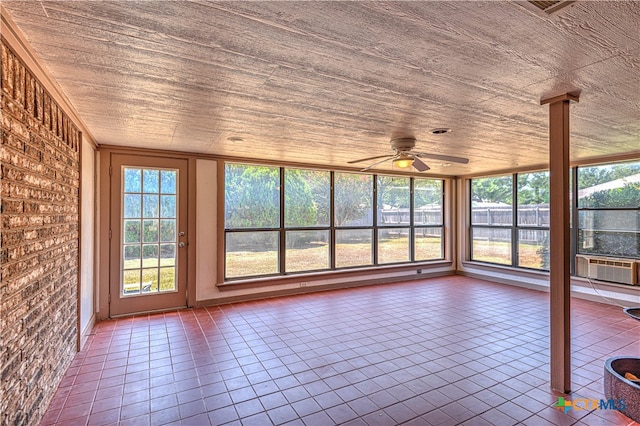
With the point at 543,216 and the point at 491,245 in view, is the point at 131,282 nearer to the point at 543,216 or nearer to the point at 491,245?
the point at 491,245

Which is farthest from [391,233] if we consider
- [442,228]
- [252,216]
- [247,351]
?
[247,351]

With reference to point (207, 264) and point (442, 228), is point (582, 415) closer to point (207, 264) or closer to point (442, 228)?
point (207, 264)

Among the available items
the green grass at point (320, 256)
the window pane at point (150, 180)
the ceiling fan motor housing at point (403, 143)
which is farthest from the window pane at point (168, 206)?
the ceiling fan motor housing at point (403, 143)

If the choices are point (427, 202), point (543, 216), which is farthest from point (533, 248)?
point (427, 202)

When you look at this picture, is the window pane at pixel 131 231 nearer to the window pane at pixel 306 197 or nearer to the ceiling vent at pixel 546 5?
the window pane at pixel 306 197

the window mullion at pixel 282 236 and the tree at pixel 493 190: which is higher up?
the tree at pixel 493 190

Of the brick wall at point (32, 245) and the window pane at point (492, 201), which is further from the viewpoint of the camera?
the window pane at point (492, 201)

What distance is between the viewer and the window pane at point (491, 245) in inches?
272

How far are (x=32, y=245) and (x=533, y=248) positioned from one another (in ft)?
24.4

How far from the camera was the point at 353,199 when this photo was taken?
6570 millimetres

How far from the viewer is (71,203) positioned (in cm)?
303

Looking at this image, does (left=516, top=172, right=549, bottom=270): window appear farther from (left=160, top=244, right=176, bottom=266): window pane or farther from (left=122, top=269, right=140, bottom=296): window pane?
(left=122, top=269, right=140, bottom=296): window pane

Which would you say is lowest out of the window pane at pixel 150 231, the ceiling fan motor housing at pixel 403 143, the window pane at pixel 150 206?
the window pane at pixel 150 231

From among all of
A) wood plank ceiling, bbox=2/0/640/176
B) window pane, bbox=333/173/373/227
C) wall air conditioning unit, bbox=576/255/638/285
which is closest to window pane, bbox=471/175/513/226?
wall air conditioning unit, bbox=576/255/638/285
